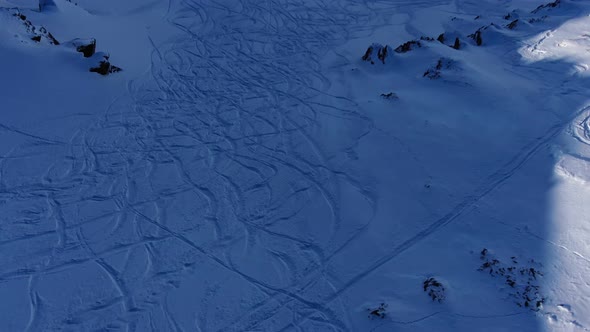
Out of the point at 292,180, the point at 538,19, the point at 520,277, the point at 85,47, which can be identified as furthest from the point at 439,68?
the point at 85,47

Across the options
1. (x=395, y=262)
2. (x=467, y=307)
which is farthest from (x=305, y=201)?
(x=467, y=307)

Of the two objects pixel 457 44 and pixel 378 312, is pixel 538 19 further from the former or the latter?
pixel 378 312

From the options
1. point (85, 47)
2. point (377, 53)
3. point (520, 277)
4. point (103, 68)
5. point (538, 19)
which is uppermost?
point (85, 47)

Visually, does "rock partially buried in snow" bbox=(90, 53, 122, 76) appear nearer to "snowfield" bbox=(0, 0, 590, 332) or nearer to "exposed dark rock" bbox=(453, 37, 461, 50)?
"snowfield" bbox=(0, 0, 590, 332)

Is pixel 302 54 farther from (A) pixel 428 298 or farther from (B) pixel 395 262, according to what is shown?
(A) pixel 428 298

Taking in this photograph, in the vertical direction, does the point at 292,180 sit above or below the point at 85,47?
below

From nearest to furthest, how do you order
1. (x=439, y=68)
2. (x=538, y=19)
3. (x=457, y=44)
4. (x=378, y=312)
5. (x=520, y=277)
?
(x=378, y=312) < (x=520, y=277) < (x=439, y=68) < (x=457, y=44) < (x=538, y=19)

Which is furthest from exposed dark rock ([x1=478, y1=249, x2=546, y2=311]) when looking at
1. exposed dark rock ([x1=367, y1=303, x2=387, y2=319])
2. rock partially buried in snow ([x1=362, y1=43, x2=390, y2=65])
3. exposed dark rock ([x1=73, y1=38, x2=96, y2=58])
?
exposed dark rock ([x1=73, y1=38, x2=96, y2=58])

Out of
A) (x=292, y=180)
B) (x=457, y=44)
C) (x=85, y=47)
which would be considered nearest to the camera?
(x=292, y=180)

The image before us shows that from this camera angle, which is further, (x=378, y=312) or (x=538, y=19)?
(x=538, y=19)
